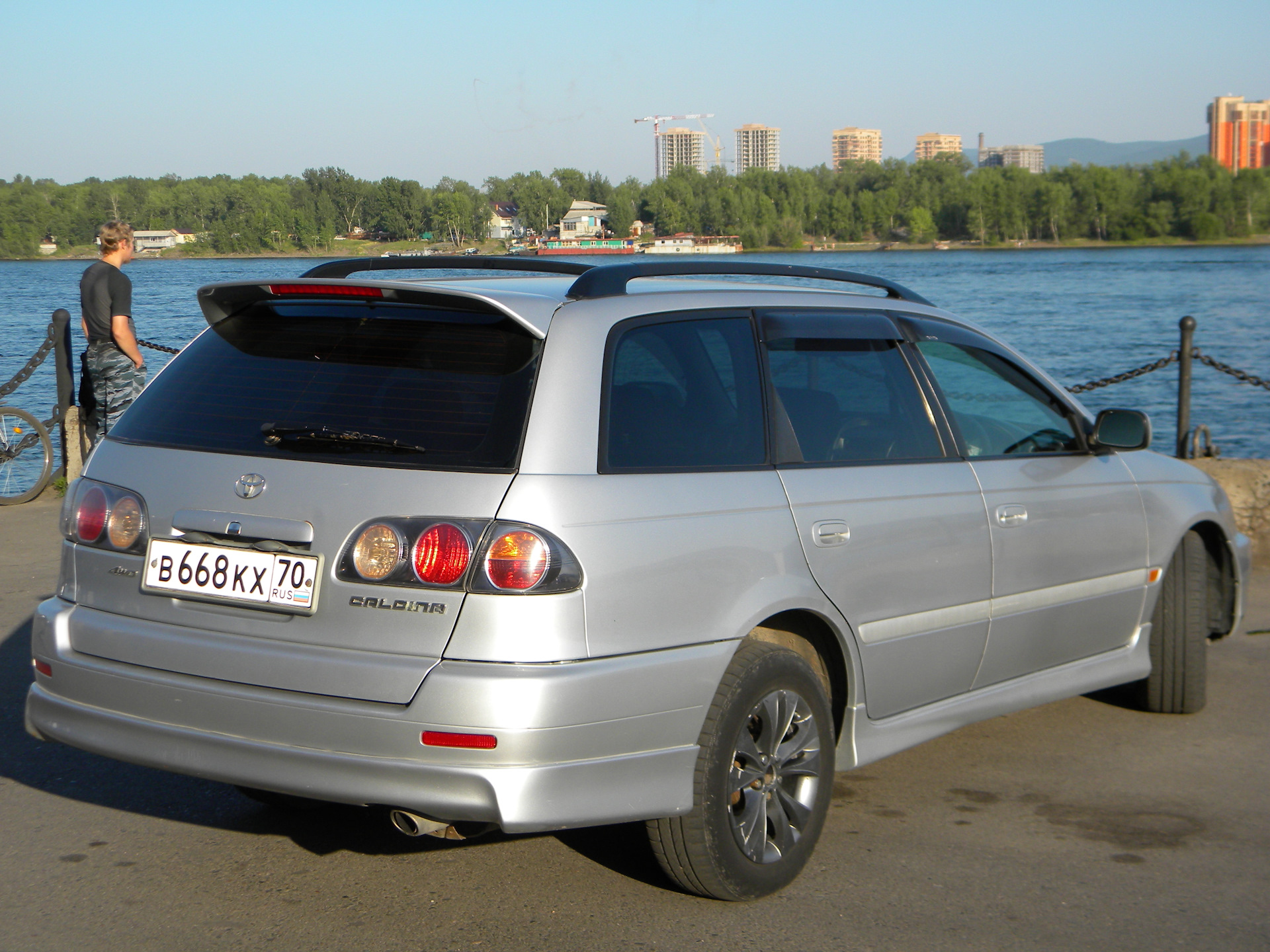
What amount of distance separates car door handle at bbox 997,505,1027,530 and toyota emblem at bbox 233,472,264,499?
2.26 m

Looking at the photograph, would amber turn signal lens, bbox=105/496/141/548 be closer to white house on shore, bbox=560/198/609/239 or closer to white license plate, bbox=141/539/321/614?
white license plate, bbox=141/539/321/614

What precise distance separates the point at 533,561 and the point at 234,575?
2.41ft

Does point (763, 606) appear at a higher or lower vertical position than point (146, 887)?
higher

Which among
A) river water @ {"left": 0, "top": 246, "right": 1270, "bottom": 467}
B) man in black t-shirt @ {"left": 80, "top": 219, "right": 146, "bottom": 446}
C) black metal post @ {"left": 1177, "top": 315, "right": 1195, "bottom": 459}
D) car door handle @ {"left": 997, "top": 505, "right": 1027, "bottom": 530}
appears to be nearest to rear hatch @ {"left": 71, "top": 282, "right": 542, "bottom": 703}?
river water @ {"left": 0, "top": 246, "right": 1270, "bottom": 467}

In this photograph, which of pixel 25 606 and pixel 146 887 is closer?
pixel 146 887

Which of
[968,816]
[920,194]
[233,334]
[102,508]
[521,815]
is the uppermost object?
[920,194]

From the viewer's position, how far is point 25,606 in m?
6.43

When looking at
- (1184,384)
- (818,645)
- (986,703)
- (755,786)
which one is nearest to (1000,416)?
(986,703)

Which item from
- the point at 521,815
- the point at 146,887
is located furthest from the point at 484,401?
the point at 146,887

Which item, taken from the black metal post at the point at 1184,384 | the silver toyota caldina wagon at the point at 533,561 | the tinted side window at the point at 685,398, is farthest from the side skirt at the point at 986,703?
the black metal post at the point at 1184,384

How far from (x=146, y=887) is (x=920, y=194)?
13067 centimetres

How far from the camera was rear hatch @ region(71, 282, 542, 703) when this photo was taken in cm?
281

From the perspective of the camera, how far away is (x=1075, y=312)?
53.1 metres

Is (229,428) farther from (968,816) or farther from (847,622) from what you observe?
(968,816)
